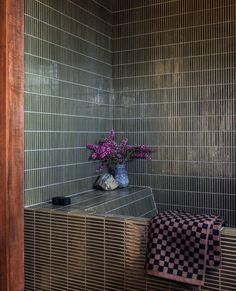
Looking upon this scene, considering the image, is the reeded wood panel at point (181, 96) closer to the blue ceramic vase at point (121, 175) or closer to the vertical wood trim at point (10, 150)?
the blue ceramic vase at point (121, 175)

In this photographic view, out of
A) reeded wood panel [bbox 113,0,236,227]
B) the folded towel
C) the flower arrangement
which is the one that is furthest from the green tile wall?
the folded towel

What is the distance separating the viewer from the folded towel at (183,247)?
155 cm

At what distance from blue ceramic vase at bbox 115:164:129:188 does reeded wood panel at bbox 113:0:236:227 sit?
0.46ft

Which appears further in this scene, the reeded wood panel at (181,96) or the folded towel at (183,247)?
the reeded wood panel at (181,96)

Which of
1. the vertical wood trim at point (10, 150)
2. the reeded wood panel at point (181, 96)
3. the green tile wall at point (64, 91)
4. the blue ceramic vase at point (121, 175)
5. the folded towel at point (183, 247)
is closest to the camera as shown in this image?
the folded towel at point (183, 247)

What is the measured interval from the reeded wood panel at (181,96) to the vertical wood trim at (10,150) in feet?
4.29

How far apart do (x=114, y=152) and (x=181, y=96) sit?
697 millimetres

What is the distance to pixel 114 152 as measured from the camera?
287 centimetres

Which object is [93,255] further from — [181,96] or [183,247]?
[181,96]

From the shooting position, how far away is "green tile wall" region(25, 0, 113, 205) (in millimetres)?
2174

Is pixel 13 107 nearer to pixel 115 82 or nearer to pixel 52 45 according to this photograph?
pixel 52 45

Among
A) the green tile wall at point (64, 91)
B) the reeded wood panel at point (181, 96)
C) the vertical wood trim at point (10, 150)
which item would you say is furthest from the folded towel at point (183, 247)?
the reeded wood panel at point (181, 96)

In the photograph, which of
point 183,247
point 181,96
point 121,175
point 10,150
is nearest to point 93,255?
point 183,247

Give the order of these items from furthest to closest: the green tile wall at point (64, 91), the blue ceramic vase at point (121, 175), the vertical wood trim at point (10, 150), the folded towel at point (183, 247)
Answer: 1. the blue ceramic vase at point (121, 175)
2. the green tile wall at point (64, 91)
3. the vertical wood trim at point (10, 150)
4. the folded towel at point (183, 247)
